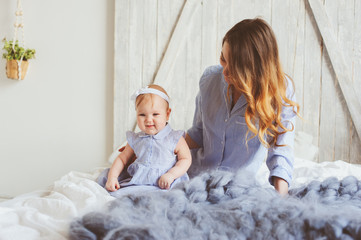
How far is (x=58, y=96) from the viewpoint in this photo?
3.16 metres

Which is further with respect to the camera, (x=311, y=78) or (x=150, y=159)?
(x=311, y=78)

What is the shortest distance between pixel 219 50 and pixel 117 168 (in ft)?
5.18

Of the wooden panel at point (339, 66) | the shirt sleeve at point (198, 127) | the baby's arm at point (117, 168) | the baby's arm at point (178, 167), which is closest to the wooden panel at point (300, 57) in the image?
the wooden panel at point (339, 66)

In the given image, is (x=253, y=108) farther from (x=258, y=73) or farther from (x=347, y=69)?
(x=347, y=69)

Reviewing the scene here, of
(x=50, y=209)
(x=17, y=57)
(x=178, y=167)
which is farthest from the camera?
(x=17, y=57)

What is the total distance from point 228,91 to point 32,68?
2.11 metres

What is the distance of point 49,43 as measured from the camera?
3.14 meters

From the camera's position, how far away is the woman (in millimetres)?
1422

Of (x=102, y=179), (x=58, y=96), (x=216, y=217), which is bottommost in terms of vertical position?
(x=102, y=179)

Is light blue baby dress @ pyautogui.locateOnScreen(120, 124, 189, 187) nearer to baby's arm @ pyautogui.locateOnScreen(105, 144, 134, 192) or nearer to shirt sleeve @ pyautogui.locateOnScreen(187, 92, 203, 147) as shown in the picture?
baby's arm @ pyautogui.locateOnScreen(105, 144, 134, 192)

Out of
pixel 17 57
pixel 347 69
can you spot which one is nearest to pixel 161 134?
pixel 347 69

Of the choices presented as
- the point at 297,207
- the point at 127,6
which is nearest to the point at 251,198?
the point at 297,207

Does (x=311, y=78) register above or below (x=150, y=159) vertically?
above

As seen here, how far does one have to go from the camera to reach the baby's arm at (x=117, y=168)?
147 centimetres
